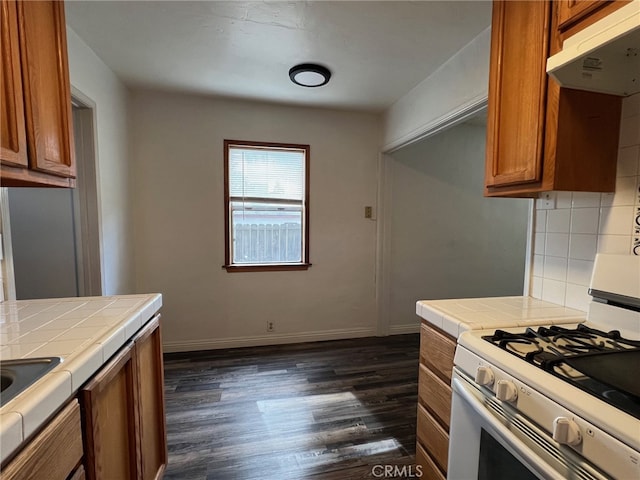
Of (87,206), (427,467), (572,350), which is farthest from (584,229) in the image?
(87,206)

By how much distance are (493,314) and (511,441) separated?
0.63 metres

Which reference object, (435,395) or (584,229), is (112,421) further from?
(584,229)

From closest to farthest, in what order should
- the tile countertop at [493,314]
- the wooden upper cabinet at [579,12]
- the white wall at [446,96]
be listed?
the wooden upper cabinet at [579,12]
the tile countertop at [493,314]
the white wall at [446,96]

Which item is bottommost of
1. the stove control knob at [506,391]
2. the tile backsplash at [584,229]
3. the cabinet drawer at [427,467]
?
the cabinet drawer at [427,467]

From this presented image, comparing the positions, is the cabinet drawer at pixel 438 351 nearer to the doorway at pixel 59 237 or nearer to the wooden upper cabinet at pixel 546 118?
the wooden upper cabinet at pixel 546 118

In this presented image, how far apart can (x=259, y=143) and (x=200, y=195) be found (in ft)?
2.57

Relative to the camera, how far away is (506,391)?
0.82 m

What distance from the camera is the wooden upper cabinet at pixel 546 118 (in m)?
1.15

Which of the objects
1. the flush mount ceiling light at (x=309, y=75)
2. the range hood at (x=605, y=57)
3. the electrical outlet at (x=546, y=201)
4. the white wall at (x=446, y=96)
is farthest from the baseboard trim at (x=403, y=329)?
the range hood at (x=605, y=57)

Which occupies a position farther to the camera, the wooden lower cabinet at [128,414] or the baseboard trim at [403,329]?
the baseboard trim at [403,329]

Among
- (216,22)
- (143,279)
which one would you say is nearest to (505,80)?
(216,22)

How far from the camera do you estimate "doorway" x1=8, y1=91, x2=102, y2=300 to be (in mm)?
2143

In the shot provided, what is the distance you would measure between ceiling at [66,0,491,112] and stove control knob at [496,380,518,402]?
6.01 feet

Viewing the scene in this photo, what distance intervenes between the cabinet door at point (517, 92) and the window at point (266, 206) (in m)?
2.03
